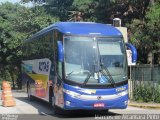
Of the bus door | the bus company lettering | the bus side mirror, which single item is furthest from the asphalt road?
the bus side mirror

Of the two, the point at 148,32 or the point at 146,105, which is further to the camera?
the point at 148,32

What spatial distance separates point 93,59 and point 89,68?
374mm

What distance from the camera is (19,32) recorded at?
46.9 meters

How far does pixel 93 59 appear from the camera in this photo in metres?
16.0

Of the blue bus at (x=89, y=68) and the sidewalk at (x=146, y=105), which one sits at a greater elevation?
the blue bus at (x=89, y=68)

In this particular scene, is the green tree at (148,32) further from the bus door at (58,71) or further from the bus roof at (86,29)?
the bus door at (58,71)

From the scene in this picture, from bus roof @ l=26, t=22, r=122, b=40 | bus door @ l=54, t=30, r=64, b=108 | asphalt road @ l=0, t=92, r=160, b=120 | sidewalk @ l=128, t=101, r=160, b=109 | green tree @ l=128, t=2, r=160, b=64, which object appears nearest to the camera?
bus door @ l=54, t=30, r=64, b=108

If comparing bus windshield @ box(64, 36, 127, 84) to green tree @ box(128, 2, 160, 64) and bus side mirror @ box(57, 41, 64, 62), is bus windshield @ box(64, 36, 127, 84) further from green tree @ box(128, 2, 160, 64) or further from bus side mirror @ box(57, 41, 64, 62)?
green tree @ box(128, 2, 160, 64)

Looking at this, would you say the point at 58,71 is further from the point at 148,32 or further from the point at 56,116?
the point at 148,32

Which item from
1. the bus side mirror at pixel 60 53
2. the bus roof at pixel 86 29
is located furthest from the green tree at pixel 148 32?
the bus side mirror at pixel 60 53

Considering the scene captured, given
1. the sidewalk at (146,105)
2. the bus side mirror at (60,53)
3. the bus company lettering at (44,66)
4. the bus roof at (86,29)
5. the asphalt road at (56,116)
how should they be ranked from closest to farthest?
the bus side mirror at (60,53) < the asphalt road at (56,116) < the bus roof at (86,29) < the bus company lettering at (44,66) < the sidewalk at (146,105)

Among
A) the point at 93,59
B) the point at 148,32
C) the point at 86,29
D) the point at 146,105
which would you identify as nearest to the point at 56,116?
the point at 93,59

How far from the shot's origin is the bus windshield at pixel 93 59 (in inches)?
622

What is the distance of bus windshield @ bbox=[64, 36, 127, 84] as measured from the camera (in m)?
15.8
